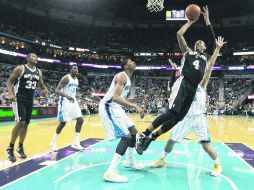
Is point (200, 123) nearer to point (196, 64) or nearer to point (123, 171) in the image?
point (196, 64)

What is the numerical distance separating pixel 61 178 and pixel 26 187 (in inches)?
25.5

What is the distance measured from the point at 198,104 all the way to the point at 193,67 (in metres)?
0.81

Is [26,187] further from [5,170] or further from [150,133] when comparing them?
[150,133]

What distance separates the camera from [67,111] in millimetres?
7535

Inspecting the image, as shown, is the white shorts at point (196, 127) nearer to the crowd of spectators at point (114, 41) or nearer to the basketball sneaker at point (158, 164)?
the basketball sneaker at point (158, 164)

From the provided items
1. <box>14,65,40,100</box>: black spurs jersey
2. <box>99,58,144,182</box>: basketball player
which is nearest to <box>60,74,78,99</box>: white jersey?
<box>14,65,40,100</box>: black spurs jersey

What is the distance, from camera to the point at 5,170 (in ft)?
16.8

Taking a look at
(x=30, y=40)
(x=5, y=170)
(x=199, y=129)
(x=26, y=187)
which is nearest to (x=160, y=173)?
(x=199, y=129)

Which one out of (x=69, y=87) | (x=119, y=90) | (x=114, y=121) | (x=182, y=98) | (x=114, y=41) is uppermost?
(x=114, y=41)

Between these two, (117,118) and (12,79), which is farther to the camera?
(12,79)

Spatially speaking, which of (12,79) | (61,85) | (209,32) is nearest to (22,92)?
(12,79)

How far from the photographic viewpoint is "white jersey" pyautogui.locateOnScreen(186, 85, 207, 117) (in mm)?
5266

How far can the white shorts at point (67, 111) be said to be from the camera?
24.5ft

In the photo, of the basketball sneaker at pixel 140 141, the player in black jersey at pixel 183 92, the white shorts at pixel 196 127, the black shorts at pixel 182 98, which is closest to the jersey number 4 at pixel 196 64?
the player in black jersey at pixel 183 92
